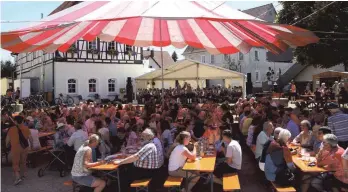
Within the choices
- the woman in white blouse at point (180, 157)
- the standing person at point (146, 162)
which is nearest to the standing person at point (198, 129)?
the woman in white blouse at point (180, 157)

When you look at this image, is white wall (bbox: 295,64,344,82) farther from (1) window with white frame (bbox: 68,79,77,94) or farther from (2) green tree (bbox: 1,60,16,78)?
(2) green tree (bbox: 1,60,16,78)

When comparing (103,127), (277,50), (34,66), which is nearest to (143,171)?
(103,127)

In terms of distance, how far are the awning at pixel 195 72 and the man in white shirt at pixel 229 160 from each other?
13.2 m

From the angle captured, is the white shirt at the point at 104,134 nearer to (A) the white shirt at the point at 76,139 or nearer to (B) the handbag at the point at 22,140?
(A) the white shirt at the point at 76,139

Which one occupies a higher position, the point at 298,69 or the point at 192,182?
the point at 298,69

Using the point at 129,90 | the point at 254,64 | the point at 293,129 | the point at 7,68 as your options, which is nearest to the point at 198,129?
the point at 293,129

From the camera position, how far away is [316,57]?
1670cm

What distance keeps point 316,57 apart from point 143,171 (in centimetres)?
1354

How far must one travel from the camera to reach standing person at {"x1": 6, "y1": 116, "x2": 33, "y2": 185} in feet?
23.1

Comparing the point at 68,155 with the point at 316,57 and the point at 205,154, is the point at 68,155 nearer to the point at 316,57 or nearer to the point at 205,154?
the point at 205,154

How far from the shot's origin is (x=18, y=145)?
23.4ft

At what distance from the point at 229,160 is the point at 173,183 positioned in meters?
1.16

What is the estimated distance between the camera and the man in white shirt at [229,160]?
5934mm

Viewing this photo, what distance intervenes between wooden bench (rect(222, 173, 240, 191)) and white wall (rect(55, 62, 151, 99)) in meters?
22.9
